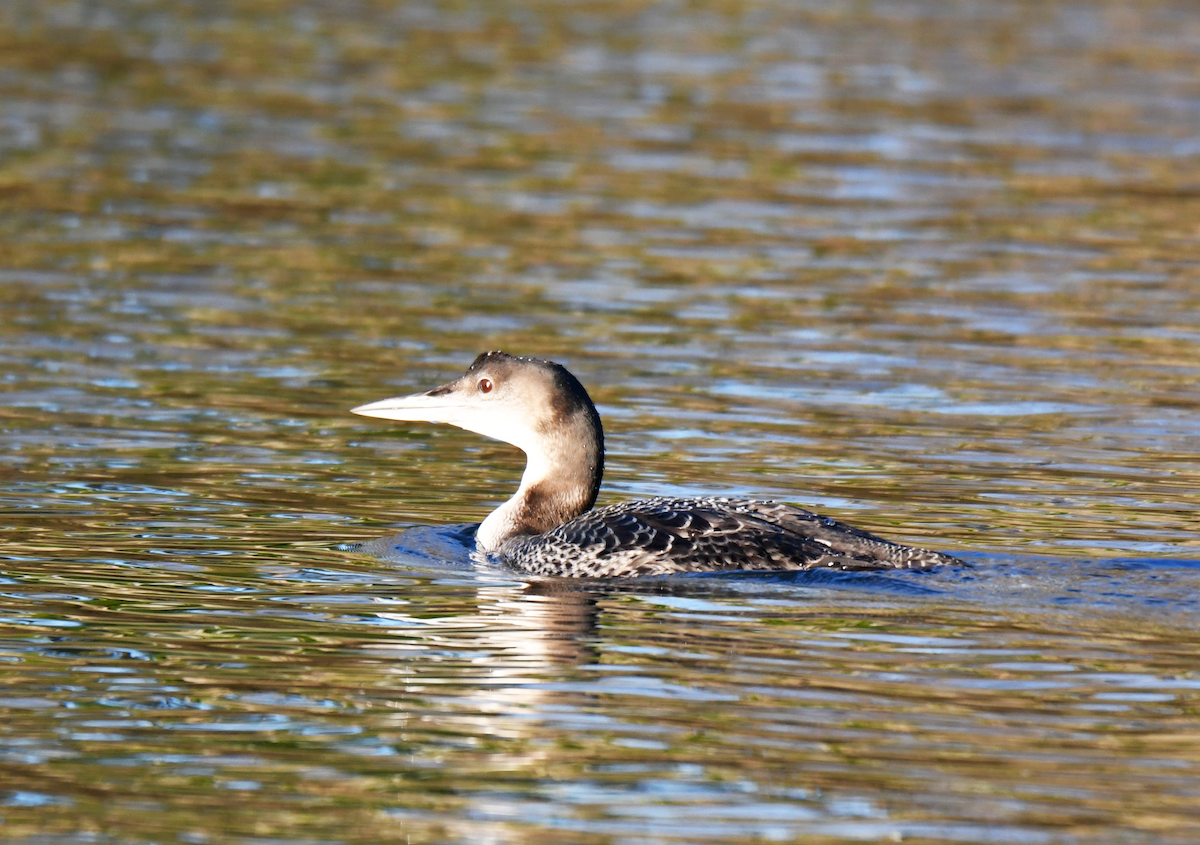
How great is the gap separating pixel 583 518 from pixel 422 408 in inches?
45.0

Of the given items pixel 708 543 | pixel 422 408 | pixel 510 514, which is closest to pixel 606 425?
pixel 422 408

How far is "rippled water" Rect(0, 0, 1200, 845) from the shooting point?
655cm

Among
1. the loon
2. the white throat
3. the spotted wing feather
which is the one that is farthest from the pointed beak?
the spotted wing feather

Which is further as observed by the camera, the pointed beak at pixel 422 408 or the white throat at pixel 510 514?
the pointed beak at pixel 422 408

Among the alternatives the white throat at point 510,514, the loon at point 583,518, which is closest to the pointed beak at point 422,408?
the loon at point 583,518

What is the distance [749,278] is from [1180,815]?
10.3m

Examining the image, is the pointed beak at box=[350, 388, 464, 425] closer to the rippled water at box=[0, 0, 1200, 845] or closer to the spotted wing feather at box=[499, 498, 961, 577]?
the rippled water at box=[0, 0, 1200, 845]

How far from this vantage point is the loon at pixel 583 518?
8.90 metres

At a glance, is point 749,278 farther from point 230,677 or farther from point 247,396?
point 230,677

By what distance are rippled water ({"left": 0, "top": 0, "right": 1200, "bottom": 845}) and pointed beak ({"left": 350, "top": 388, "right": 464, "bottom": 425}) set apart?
486 millimetres

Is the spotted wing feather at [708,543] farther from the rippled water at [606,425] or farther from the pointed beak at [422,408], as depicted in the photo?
the pointed beak at [422,408]

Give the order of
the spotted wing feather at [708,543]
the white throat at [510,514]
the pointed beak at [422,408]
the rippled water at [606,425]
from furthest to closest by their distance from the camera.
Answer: the pointed beak at [422,408], the white throat at [510,514], the spotted wing feather at [708,543], the rippled water at [606,425]

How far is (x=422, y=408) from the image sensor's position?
1014cm

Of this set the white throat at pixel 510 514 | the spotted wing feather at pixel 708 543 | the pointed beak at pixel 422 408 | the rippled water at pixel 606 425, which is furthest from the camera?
the pointed beak at pixel 422 408
